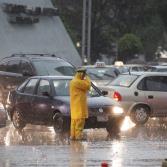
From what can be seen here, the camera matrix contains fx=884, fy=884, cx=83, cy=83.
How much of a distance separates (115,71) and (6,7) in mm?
13244

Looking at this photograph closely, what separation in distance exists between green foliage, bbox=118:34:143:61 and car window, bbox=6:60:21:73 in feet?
114

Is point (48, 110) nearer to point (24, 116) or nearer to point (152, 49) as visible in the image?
point (24, 116)

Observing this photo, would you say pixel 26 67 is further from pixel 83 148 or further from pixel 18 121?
pixel 83 148

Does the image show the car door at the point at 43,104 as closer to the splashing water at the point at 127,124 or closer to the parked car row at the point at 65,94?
the parked car row at the point at 65,94

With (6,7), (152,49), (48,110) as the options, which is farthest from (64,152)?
(152,49)

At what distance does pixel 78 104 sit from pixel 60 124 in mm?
1306

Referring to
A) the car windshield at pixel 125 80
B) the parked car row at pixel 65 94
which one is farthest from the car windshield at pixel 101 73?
the car windshield at pixel 125 80

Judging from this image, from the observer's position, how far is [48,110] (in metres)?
21.6

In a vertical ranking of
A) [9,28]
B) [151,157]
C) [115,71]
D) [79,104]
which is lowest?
[151,157]

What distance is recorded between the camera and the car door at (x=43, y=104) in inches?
851

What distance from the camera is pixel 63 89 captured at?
2216 cm

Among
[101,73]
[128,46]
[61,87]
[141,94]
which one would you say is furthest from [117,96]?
[128,46]

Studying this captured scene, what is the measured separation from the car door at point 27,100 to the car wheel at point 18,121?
0.67 ft

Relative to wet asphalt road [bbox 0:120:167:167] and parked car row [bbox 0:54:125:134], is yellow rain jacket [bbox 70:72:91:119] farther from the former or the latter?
parked car row [bbox 0:54:125:134]
